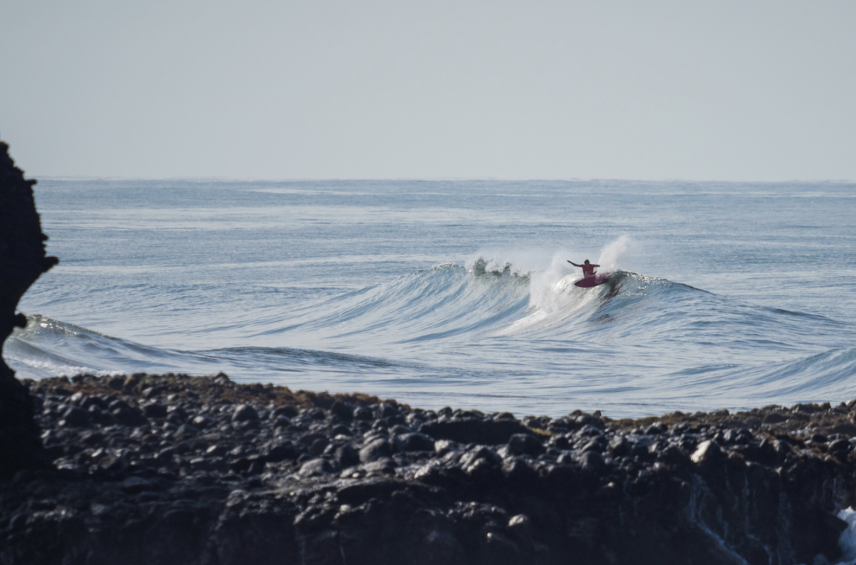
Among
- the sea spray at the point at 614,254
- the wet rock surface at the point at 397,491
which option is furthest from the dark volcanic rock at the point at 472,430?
the sea spray at the point at 614,254

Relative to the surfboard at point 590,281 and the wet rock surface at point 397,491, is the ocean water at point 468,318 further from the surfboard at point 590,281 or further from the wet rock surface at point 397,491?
the wet rock surface at point 397,491

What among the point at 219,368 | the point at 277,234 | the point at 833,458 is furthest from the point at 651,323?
the point at 277,234

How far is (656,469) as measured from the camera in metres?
7.84

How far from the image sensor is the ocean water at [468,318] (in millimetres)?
16703

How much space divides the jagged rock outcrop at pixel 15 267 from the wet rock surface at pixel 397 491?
0.32 meters

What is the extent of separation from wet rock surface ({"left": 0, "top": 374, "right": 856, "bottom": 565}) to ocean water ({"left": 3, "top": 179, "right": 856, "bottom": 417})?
5530mm

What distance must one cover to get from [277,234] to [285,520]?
55965 mm

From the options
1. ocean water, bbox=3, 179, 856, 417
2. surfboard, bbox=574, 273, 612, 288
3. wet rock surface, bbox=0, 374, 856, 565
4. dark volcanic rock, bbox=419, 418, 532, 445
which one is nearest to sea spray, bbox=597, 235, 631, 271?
ocean water, bbox=3, 179, 856, 417

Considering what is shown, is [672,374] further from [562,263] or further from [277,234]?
[277,234]

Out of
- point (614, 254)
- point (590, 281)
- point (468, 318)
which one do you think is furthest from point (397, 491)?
point (614, 254)

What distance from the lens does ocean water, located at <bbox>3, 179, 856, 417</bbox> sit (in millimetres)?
16703

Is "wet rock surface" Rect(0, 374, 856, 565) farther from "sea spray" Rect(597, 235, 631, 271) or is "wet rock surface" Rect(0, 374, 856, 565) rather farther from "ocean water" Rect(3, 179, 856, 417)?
"sea spray" Rect(597, 235, 631, 271)

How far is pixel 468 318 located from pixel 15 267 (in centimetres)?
2048

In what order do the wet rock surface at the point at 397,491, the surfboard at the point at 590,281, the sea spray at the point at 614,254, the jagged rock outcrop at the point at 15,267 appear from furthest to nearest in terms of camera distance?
the sea spray at the point at 614,254 → the surfboard at the point at 590,281 → the jagged rock outcrop at the point at 15,267 → the wet rock surface at the point at 397,491
